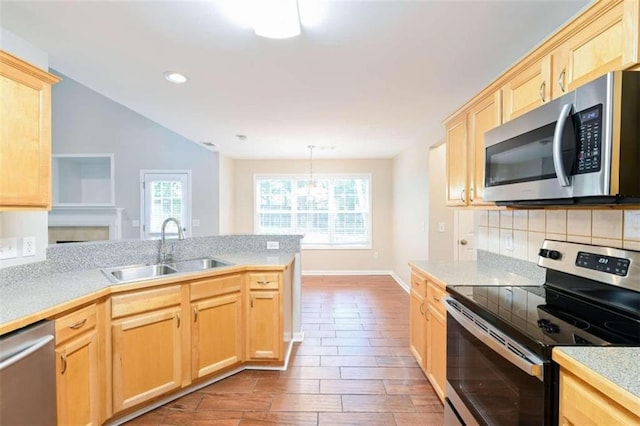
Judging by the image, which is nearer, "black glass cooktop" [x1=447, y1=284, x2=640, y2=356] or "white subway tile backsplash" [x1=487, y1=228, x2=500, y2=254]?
"black glass cooktop" [x1=447, y1=284, x2=640, y2=356]

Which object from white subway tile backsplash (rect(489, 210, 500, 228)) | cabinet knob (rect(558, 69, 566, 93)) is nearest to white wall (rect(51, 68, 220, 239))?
white subway tile backsplash (rect(489, 210, 500, 228))

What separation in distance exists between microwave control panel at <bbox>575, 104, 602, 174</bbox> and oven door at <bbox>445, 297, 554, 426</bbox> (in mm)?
710

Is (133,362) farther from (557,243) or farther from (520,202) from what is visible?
(557,243)

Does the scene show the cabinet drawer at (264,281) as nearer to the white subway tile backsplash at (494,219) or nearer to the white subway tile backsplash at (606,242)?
the white subway tile backsplash at (494,219)

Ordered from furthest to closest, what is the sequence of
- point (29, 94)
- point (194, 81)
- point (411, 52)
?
point (194, 81) → point (411, 52) → point (29, 94)

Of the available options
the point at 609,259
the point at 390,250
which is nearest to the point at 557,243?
the point at 609,259

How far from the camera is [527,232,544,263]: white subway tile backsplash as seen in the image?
1979 mm

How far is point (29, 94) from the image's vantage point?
1.60 meters

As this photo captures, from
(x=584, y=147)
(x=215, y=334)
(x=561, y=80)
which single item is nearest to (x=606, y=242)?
(x=584, y=147)

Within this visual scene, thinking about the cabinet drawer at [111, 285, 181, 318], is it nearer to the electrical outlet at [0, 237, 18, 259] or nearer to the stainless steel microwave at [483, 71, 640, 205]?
the electrical outlet at [0, 237, 18, 259]

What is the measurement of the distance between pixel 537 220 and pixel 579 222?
34cm

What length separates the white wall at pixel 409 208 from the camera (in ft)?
14.1

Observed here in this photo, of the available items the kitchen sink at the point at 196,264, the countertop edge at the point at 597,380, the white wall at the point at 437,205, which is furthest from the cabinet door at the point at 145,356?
the white wall at the point at 437,205

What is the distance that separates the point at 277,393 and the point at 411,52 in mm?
2567
